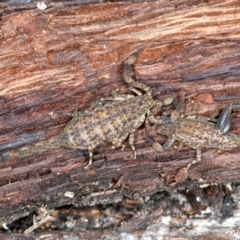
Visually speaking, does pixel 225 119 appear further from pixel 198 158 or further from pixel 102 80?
pixel 102 80

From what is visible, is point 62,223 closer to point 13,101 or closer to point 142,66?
point 13,101

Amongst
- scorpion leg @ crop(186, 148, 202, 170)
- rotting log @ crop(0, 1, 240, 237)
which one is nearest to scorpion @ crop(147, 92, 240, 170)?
scorpion leg @ crop(186, 148, 202, 170)

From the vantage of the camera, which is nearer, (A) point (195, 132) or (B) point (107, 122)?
(B) point (107, 122)

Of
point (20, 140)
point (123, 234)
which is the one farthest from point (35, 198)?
point (123, 234)

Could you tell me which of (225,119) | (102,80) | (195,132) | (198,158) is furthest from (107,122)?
(225,119)

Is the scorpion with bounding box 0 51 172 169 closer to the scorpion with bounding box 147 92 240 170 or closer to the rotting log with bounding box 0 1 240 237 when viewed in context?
the rotting log with bounding box 0 1 240 237

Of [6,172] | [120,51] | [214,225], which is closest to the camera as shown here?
[120,51]
